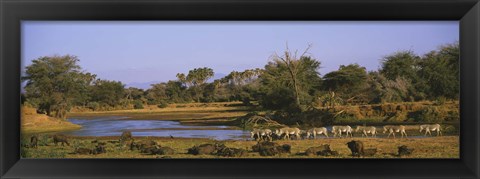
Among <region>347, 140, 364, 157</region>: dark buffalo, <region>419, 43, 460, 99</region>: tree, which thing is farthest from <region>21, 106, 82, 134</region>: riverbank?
<region>419, 43, 460, 99</region>: tree

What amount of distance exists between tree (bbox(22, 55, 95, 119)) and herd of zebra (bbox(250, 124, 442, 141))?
5.53 ft

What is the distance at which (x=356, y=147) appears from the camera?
554 centimetres

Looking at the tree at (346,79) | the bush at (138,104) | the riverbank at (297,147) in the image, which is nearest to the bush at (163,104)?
the bush at (138,104)

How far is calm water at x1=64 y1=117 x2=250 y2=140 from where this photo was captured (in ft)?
18.3

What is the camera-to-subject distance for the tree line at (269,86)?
5.52m

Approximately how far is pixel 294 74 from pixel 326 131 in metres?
0.61

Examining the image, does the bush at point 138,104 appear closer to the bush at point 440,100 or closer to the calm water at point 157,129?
the calm water at point 157,129

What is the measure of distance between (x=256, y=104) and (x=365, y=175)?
1176 millimetres

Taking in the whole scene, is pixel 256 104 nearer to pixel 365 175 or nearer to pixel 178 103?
pixel 178 103

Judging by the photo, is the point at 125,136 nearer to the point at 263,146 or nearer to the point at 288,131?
the point at 263,146

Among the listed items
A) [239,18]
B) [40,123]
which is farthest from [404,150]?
[40,123]

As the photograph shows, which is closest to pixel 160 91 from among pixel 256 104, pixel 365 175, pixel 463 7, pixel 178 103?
pixel 178 103

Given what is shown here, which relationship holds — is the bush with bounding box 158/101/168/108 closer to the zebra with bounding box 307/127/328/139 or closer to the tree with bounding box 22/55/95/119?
the tree with bounding box 22/55/95/119

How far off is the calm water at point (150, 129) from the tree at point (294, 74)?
558 millimetres
